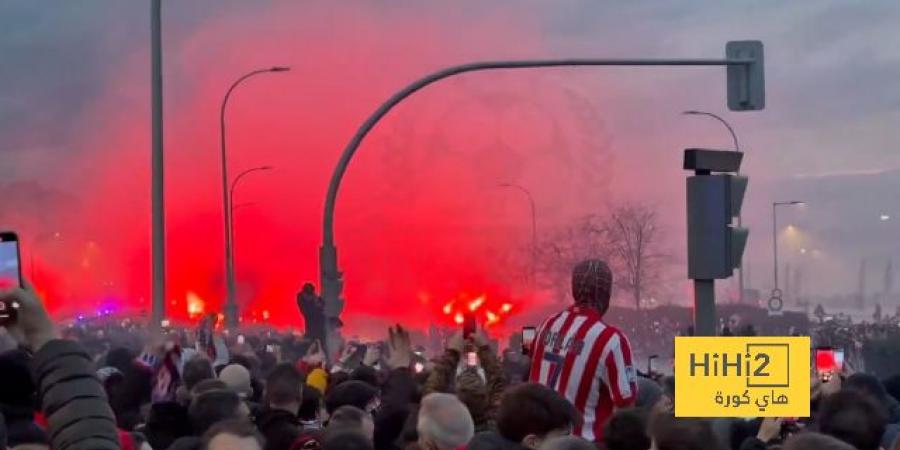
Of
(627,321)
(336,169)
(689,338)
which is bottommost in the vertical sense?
(627,321)

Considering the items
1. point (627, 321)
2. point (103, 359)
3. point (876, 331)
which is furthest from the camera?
point (627, 321)

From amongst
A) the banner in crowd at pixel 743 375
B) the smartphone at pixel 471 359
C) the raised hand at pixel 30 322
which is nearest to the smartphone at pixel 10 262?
the raised hand at pixel 30 322

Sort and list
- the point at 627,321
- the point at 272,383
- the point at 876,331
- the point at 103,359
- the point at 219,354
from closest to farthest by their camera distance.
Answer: the point at 272,383 < the point at 103,359 < the point at 219,354 < the point at 876,331 < the point at 627,321

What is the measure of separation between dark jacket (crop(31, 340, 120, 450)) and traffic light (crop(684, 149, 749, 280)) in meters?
3.78

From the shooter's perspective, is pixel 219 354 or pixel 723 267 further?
pixel 219 354

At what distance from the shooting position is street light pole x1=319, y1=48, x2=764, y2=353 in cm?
1568

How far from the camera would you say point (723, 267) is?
663cm

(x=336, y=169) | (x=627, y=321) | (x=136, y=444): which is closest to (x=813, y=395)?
(x=136, y=444)

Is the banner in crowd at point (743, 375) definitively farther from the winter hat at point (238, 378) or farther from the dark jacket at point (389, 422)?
the winter hat at point (238, 378)

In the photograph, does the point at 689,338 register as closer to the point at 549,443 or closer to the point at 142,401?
the point at 549,443

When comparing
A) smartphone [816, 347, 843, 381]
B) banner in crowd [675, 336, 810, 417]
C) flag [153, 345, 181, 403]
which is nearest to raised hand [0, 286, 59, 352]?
Result: banner in crowd [675, 336, 810, 417]

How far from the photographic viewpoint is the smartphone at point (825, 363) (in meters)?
8.48

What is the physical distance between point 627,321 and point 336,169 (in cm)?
2648

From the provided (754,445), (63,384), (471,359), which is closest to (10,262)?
(63,384)
